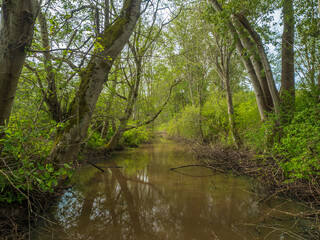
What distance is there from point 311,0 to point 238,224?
23.2 feet

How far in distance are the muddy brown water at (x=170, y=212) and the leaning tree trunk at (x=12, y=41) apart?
5.73 feet

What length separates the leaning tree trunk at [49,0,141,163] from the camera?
3.64 meters

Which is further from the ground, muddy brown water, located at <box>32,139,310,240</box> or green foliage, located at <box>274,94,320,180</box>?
green foliage, located at <box>274,94,320,180</box>

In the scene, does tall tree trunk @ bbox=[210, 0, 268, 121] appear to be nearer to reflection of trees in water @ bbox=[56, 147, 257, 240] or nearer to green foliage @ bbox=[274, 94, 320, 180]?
green foliage @ bbox=[274, 94, 320, 180]

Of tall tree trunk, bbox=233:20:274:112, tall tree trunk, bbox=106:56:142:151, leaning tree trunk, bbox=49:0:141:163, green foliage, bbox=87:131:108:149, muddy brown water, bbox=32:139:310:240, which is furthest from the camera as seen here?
tall tree trunk, bbox=106:56:142:151

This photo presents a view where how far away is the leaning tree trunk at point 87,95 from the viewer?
3637 millimetres

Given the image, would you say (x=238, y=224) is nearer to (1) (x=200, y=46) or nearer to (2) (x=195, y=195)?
(2) (x=195, y=195)

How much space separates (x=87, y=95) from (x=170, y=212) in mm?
2916

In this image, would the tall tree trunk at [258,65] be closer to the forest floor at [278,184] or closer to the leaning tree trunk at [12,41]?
the forest floor at [278,184]

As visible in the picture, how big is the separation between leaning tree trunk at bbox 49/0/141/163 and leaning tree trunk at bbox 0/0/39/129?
1.16m

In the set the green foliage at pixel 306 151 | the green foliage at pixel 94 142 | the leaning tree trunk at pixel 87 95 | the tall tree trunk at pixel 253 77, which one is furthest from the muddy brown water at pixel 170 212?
the green foliage at pixel 94 142

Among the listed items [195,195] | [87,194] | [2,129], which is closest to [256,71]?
[195,195]

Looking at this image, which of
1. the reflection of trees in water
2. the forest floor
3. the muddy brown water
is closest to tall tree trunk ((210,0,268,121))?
the forest floor

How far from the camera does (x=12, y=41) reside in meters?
2.40
